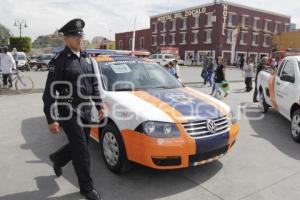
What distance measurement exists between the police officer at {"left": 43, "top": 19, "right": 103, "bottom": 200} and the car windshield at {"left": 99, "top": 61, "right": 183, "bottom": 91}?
128cm

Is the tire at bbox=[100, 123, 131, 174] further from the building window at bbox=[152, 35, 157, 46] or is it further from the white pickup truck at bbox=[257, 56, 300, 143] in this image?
the building window at bbox=[152, 35, 157, 46]

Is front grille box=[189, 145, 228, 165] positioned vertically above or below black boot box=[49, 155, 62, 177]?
above

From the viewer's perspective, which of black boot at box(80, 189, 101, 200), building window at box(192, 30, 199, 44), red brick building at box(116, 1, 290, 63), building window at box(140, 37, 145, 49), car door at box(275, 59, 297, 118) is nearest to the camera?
black boot at box(80, 189, 101, 200)

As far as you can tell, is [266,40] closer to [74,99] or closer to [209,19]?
[209,19]

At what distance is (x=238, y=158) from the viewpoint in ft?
16.3

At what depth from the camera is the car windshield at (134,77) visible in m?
4.92

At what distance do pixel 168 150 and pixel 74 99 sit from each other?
4.13 feet

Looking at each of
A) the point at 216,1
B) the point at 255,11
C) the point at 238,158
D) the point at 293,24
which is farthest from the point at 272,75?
the point at 293,24

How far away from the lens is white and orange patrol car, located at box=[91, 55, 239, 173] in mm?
3760

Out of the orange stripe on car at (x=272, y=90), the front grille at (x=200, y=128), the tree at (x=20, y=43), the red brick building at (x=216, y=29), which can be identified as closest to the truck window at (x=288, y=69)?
the orange stripe on car at (x=272, y=90)

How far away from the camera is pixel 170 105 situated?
4164 mm

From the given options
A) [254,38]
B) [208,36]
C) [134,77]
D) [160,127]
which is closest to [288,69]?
[134,77]

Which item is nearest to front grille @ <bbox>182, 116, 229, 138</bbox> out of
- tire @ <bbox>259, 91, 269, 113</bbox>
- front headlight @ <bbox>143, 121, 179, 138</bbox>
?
front headlight @ <bbox>143, 121, 179, 138</bbox>

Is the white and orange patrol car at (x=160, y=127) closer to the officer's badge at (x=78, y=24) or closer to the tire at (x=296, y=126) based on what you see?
the officer's badge at (x=78, y=24)
